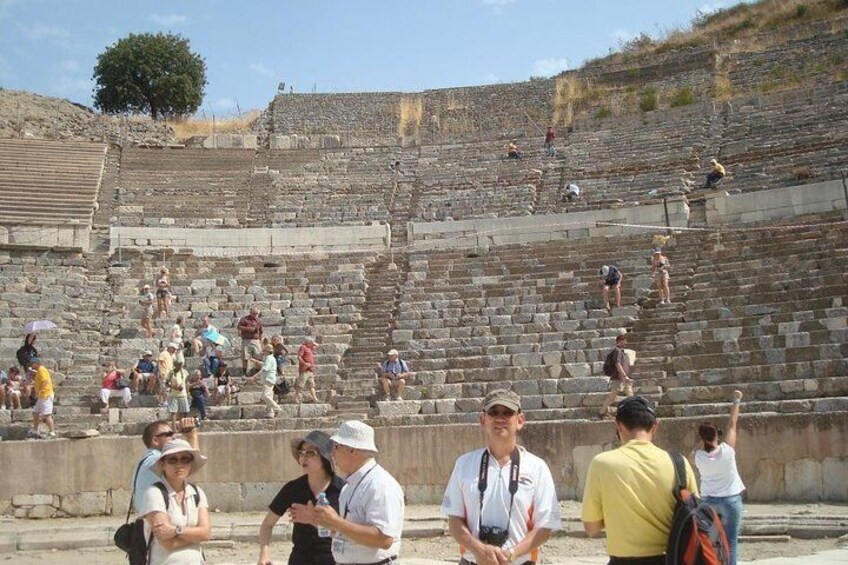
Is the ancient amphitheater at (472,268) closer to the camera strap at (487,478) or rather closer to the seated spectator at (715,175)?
the seated spectator at (715,175)

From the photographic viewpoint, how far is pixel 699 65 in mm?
35906

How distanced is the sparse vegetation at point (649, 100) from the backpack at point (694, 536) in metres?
29.7

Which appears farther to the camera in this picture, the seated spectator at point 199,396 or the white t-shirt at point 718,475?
the seated spectator at point 199,396

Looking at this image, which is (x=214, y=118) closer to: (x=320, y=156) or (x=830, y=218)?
(x=320, y=156)

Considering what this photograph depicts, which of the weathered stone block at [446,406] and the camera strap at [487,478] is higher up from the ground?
the camera strap at [487,478]

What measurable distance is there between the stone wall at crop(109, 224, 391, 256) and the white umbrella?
247 inches

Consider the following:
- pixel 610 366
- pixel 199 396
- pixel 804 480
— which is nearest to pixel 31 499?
pixel 199 396

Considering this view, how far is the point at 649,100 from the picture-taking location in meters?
33.6

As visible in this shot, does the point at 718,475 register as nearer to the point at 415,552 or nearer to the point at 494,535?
the point at 494,535

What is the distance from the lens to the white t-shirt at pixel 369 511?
455 cm

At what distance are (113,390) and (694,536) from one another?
1297 centimetres

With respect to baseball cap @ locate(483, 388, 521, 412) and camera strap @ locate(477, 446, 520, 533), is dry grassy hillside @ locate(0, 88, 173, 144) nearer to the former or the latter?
baseball cap @ locate(483, 388, 521, 412)

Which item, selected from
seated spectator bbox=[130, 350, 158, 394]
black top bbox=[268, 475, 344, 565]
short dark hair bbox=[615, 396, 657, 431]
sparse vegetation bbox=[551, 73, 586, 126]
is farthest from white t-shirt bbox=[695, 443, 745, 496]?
sparse vegetation bbox=[551, 73, 586, 126]

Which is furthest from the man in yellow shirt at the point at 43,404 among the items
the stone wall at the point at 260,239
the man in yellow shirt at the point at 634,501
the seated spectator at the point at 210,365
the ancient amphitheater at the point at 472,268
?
the man in yellow shirt at the point at 634,501
